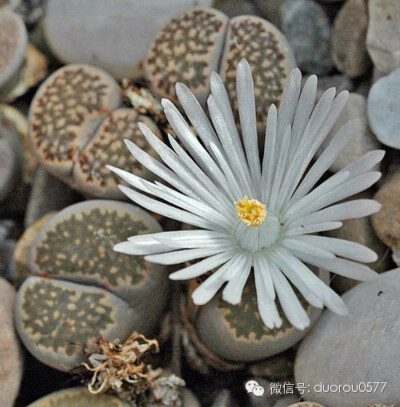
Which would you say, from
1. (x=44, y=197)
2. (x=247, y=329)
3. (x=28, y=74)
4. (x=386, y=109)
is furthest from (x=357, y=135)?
(x=28, y=74)

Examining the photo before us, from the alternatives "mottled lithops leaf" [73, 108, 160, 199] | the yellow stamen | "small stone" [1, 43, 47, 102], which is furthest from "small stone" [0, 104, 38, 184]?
the yellow stamen

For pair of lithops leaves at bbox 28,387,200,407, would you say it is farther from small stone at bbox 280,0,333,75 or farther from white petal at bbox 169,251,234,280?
small stone at bbox 280,0,333,75

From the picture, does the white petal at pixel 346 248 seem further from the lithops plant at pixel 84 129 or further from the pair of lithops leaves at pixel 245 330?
the lithops plant at pixel 84 129

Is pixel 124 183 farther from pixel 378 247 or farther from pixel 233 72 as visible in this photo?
pixel 378 247

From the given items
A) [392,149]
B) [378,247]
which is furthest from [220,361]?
[392,149]

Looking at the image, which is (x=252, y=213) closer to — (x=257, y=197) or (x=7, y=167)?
(x=257, y=197)
